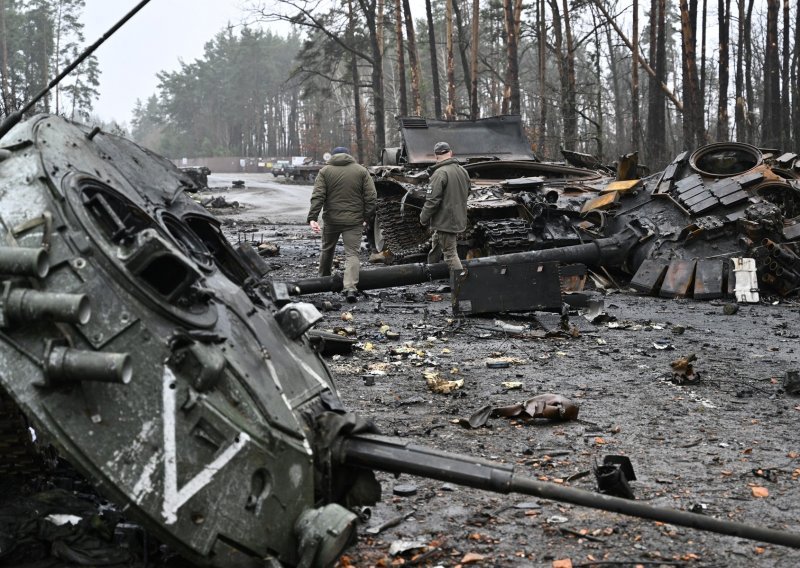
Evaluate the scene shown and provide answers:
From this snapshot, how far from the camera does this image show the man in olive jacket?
10.8 metres

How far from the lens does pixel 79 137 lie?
4062 mm

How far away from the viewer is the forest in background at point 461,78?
23859 millimetres

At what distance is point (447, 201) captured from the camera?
A: 10828mm

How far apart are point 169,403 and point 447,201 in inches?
319

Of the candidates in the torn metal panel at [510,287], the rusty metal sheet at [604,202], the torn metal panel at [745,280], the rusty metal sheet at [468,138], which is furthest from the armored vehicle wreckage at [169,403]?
the rusty metal sheet at [468,138]

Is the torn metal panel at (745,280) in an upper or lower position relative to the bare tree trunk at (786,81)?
lower

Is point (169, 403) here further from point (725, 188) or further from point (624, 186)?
point (624, 186)

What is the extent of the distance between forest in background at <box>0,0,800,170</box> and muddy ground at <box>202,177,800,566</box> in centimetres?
483

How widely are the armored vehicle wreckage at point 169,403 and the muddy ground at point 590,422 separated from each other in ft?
2.05

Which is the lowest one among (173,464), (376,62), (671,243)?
(671,243)

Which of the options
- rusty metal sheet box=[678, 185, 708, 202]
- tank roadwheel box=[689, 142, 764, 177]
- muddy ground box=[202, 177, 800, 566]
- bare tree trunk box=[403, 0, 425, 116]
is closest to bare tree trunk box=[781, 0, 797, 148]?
bare tree trunk box=[403, 0, 425, 116]

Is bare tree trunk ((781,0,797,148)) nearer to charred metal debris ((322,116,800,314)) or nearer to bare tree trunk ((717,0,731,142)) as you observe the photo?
bare tree trunk ((717,0,731,142))

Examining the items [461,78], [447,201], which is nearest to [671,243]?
[447,201]

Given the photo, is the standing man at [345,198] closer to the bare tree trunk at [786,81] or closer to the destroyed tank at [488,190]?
the destroyed tank at [488,190]
